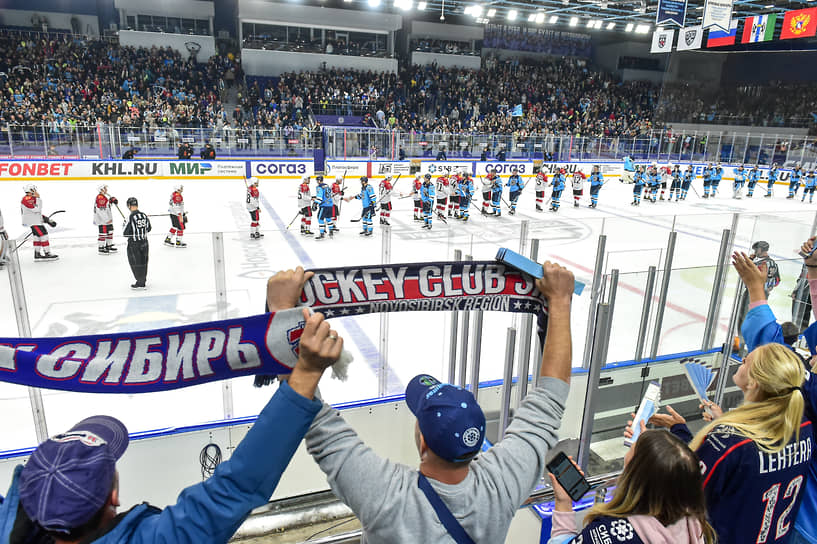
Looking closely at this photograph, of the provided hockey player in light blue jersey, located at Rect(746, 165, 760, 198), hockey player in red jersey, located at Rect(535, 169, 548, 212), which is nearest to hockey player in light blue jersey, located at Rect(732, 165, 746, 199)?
hockey player in light blue jersey, located at Rect(746, 165, 760, 198)

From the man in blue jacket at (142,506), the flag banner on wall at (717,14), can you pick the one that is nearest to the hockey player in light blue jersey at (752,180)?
the flag banner on wall at (717,14)

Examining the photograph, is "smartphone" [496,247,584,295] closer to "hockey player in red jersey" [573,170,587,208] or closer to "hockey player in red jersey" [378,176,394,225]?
"hockey player in red jersey" [378,176,394,225]

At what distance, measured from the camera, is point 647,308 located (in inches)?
202

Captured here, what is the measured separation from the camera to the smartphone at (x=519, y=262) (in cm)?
163

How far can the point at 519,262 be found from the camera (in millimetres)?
1644

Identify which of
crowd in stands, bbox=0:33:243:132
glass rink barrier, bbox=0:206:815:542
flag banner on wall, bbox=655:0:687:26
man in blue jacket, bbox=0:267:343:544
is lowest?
glass rink barrier, bbox=0:206:815:542

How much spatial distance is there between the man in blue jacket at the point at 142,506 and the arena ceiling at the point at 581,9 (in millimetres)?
25550

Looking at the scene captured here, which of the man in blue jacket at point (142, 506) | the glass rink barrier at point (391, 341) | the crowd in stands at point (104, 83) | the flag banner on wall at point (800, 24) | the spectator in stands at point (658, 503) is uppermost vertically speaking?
the flag banner on wall at point (800, 24)

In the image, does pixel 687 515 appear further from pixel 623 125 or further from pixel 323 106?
pixel 623 125

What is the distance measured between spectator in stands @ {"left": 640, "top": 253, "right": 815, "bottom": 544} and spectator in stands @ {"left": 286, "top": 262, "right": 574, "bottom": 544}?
75 cm

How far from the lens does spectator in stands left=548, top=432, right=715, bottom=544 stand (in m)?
1.38

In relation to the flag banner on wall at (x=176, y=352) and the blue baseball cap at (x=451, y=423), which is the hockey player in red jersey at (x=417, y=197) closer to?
the flag banner on wall at (x=176, y=352)

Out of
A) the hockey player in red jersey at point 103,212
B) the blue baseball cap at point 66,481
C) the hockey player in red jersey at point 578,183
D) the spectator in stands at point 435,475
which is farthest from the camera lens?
the hockey player in red jersey at point 578,183

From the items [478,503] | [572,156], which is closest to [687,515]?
[478,503]
